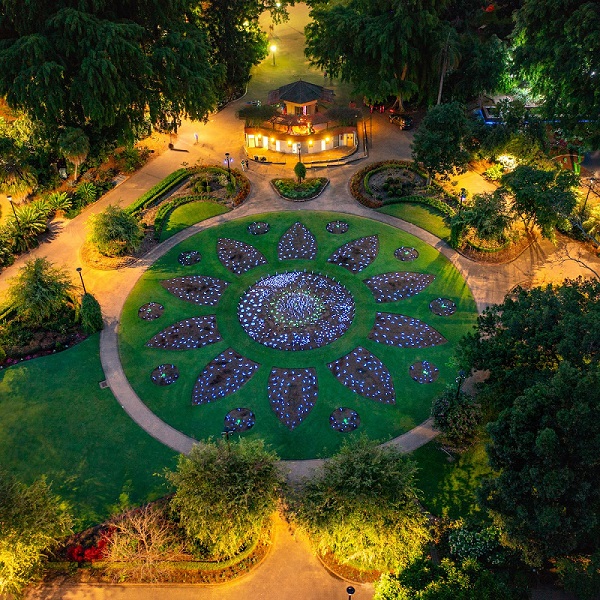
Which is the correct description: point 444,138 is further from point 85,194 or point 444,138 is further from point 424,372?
point 85,194

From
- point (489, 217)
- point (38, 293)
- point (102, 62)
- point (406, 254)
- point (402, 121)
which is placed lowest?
point (406, 254)

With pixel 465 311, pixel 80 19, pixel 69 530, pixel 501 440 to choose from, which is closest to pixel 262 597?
pixel 69 530

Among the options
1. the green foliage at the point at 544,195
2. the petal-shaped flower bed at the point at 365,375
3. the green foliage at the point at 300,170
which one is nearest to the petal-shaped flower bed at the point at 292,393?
the petal-shaped flower bed at the point at 365,375

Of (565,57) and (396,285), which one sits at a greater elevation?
(565,57)

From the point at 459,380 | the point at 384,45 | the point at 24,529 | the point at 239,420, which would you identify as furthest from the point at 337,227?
the point at 24,529

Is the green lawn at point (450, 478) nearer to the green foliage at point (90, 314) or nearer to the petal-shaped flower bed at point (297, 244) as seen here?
the petal-shaped flower bed at point (297, 244)

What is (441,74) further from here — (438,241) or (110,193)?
(110,193)

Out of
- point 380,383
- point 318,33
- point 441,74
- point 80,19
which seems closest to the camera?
point 380,383
